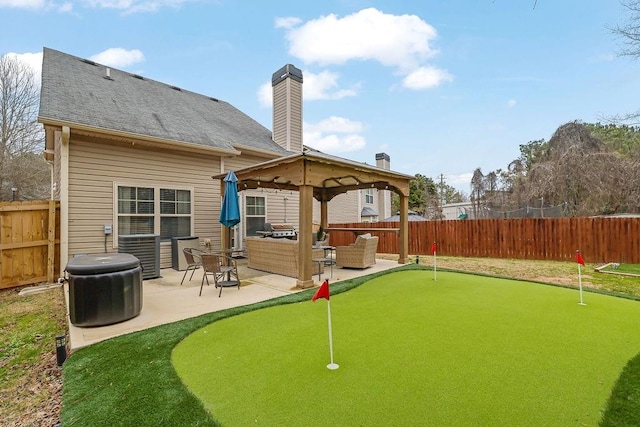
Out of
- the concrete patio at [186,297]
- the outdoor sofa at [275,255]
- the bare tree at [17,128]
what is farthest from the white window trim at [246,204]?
the bare tree at [17,128]

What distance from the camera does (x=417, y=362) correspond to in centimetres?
269

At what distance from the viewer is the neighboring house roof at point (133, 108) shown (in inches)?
Answer: 278

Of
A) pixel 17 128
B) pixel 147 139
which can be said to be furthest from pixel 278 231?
pixel 17 128

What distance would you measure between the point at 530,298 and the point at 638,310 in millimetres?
1210

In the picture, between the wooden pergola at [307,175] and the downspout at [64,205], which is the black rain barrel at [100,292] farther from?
the downspout at [64,205]

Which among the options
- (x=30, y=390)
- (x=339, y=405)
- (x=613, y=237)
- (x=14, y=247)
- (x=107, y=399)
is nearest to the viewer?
(x=339, y=405)

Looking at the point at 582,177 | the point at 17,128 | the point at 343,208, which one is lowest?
the point at 343,208

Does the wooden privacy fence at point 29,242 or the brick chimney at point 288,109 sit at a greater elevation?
the brick chimney at point 288,109

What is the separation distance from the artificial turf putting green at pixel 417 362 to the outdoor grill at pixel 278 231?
5.40m

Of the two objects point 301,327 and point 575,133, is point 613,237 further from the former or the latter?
point 301,327

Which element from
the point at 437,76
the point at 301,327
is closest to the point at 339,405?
the point at 301,327

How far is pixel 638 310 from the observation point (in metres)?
4.16

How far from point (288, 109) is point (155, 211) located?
6.49 meters

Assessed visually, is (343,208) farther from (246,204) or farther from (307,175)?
(307,175)
